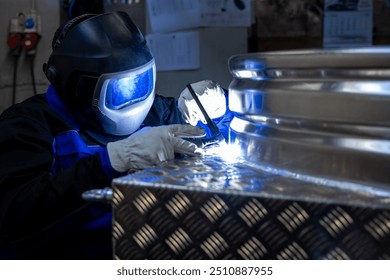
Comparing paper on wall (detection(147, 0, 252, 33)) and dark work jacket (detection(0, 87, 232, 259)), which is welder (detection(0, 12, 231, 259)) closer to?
dark work jacket (detection(0, 87, 232, 259))

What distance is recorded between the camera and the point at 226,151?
1125 millimetres

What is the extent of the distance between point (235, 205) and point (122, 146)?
70 cm

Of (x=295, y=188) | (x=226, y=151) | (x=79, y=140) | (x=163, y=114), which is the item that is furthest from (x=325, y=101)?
(x=163, y=114)

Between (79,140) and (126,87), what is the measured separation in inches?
9.3

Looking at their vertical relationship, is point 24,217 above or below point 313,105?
below

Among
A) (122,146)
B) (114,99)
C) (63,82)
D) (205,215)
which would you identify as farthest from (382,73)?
(63,82)

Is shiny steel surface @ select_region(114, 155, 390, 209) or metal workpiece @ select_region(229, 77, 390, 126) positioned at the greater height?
metal workpiece @ select_region(229, 77, 390, 126)

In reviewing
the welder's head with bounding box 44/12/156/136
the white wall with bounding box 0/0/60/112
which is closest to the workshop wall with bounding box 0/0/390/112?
the white wall with bounding box 0/0/60/112

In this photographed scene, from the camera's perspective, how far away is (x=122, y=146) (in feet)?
4.57

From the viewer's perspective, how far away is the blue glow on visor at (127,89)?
4.93 feet

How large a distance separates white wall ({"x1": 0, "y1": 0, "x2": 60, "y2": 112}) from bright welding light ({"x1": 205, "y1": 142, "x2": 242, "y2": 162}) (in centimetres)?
179

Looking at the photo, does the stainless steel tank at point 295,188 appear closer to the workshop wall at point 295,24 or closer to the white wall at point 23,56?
the workshop wall at point 295,24

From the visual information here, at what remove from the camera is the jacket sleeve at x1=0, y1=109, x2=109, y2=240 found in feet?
4.42
